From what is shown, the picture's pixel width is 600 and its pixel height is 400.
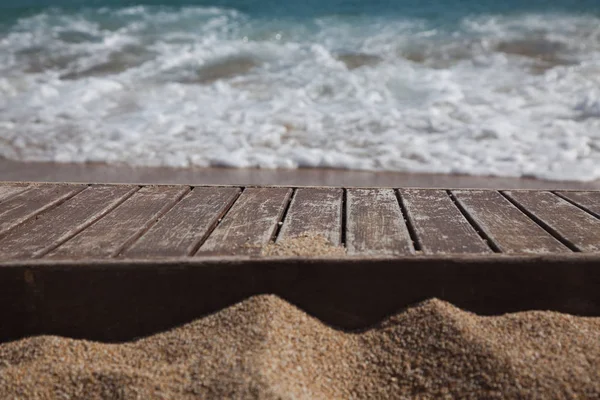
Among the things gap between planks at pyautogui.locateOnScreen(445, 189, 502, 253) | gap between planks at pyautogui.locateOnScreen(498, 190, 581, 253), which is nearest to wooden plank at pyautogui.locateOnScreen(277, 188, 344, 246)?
gap between planks at pyautogui.locateOnScreen(445, 189, 502, 253)

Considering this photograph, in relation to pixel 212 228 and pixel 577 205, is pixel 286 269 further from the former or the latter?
pixel 577 205

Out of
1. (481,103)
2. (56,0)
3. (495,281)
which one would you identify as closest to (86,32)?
(56,0)

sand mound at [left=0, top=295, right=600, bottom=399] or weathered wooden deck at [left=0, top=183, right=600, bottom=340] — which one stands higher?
weathered wooden deck at [left=0, top=183, right=600, bottom=340]

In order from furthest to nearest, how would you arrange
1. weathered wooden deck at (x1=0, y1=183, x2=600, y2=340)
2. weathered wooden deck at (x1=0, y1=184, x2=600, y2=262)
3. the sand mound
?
weathered wooden deck at (x1=0, y1=184, x2=600, y2=262), weathered wooden deck at (x1=0, y1=183, x2=600, y2=340), the sand mound

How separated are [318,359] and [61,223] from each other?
3.71ft

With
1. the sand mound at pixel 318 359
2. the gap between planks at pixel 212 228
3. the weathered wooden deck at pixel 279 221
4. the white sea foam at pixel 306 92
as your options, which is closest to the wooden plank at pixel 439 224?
the weathered wooden deck at pixel 279 221

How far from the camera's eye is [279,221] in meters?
2.30

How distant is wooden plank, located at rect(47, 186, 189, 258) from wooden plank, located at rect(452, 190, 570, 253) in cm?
121

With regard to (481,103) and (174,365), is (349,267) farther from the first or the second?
(481,103)

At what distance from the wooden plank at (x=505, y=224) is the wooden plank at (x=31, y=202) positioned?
1670 mm

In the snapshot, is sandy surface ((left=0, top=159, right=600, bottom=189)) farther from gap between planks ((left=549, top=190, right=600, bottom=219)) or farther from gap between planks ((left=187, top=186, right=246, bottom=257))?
gap between planks ((left=187, top=186, right=246, bottom=257))

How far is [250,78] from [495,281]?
5218 millimetres

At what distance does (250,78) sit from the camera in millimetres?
6750

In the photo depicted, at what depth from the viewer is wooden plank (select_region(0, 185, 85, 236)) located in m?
2.32
